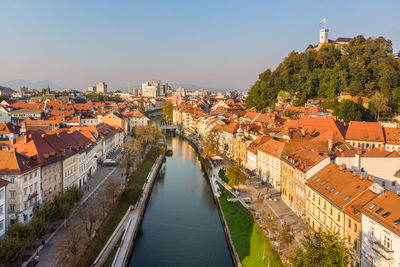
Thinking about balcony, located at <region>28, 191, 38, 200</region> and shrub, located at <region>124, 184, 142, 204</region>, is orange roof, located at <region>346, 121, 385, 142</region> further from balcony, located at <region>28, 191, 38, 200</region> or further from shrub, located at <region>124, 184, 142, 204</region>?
balcony, located at <region>28, 191, 38, 200</region>

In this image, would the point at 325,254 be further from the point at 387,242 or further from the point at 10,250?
the point at 10,250

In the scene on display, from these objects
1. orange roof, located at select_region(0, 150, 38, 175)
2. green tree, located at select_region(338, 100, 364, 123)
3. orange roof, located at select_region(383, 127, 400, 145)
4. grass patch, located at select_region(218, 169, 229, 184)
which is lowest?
grass patch, located at select_region(218, 169, 229, 184)

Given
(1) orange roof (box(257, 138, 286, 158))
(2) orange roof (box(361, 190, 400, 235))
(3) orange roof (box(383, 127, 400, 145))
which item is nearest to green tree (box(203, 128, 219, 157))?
(1) orange roof (box(257, 138, 286, 158))

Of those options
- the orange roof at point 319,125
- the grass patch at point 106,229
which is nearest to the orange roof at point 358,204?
the grass patch at point 106,229

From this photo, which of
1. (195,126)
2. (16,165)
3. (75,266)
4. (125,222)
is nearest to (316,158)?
(125,222)

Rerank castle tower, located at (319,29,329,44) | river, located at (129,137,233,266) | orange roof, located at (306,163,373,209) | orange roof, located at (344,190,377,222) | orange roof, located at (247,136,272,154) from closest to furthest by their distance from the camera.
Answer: orange roof, located at (344,190,377,222) < orange roof, located at (306,163,373,209) < river, located at (129,137,233,266) < orange roof, located at (247,136,272,154) < castle tower, located at (319,29,329,44)

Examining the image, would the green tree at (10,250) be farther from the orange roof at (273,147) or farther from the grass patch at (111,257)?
the orange roof at (273,147)

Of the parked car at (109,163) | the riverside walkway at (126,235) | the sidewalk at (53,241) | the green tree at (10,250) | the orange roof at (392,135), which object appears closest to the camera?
the green tree at (10,250)

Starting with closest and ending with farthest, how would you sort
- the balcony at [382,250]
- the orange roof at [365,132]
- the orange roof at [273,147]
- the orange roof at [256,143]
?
1. the balcony at [382,250]
2. the orange roof at [273,147]
3. the orange roof at [256,143]
4. the orange roof at [365,132]
